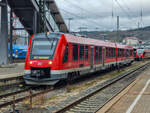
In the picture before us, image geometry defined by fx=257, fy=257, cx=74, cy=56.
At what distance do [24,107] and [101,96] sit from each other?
410cm

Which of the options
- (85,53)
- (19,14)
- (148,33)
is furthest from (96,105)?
(148,33)

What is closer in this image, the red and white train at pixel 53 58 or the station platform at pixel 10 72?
the red and white train at pixel 53 58

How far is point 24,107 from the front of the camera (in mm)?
9461

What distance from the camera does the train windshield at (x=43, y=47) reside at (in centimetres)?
1408

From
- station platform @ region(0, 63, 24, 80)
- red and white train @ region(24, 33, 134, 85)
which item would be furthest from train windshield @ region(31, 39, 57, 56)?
station platform @ region(0, 63, 24, 80)

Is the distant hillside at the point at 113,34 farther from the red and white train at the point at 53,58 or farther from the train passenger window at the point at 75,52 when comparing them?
the train passenger window at the point at 75,52

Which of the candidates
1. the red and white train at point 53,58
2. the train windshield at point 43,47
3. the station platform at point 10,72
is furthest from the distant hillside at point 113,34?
the train windshield at point 43,47

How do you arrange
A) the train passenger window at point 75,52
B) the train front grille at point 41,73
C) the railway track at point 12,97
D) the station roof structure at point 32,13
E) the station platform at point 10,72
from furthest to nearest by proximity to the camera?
the station roof structure at point 32,13 < the station platform at point 10,72 < the train passenger window at point 75,52 < the train front grille at point 41,73 < the railway track at point 12,97

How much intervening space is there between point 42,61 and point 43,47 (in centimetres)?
96

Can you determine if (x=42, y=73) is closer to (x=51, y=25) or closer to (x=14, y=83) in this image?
(x=14, y=83)

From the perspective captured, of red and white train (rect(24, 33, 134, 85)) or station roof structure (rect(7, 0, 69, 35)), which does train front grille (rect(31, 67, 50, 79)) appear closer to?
red and white train (rect(24, 33, 134, 85))

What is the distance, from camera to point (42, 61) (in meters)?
13.8

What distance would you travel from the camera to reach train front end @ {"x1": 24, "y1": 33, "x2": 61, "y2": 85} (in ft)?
44.9

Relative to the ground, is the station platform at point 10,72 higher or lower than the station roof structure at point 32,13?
lower
